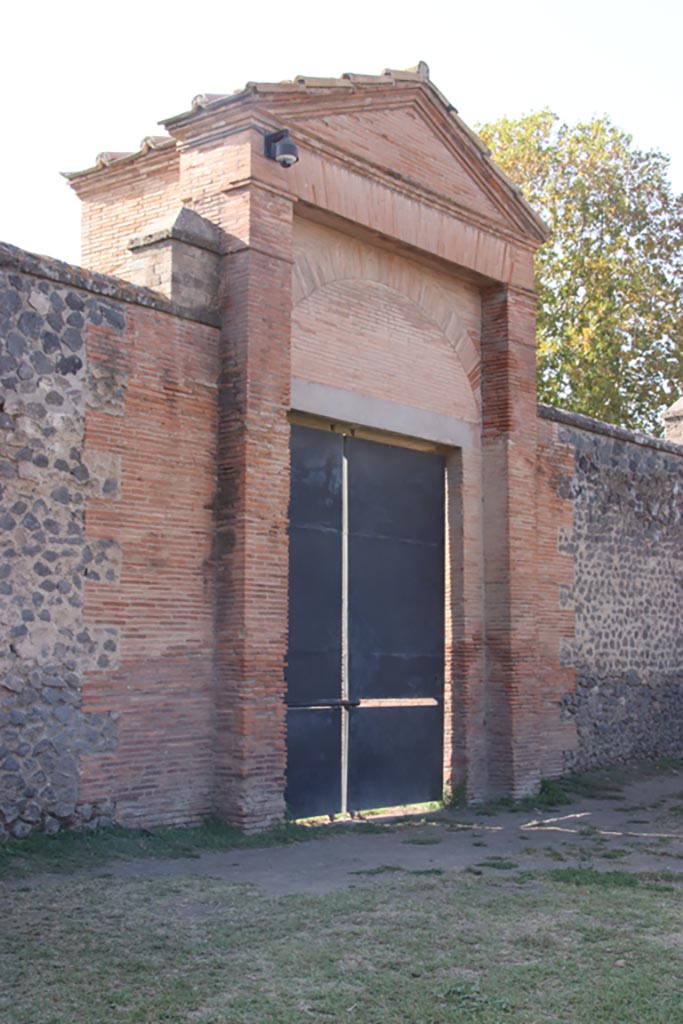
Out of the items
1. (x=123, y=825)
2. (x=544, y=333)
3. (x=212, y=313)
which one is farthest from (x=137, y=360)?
(x=544, y=333)

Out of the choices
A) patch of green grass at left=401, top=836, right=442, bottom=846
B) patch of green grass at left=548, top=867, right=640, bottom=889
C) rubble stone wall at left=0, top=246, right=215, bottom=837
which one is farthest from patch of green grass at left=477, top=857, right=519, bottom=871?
rubble stone wall at left=0, top=246, right=215, bottom=837

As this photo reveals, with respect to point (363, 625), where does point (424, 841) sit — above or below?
below

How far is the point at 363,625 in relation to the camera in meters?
11.6

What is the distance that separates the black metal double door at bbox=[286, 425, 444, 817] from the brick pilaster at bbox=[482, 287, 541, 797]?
2.13 feet

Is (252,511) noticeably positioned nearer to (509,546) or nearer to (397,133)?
(509,546)

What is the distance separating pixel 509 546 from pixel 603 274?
14.5 meters

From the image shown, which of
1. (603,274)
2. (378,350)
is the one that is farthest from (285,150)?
(603,274)

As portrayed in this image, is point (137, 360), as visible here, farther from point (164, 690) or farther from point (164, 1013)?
point (164, 1013)

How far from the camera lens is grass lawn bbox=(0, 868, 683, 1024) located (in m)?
5.17

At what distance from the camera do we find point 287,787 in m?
10.5

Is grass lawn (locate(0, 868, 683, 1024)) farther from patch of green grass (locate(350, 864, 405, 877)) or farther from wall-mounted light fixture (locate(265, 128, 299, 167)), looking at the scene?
wall-mounted light fixture (locate(265, 128, 299, 167))

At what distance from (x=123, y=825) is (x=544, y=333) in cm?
1914

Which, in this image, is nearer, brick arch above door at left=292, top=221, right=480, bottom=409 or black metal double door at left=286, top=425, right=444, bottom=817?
black metal double door at left=286, top=425, right=444, bottom=817

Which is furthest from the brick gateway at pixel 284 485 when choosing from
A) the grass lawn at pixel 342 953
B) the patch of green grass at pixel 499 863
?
the grass lawn at pixel 342 953
